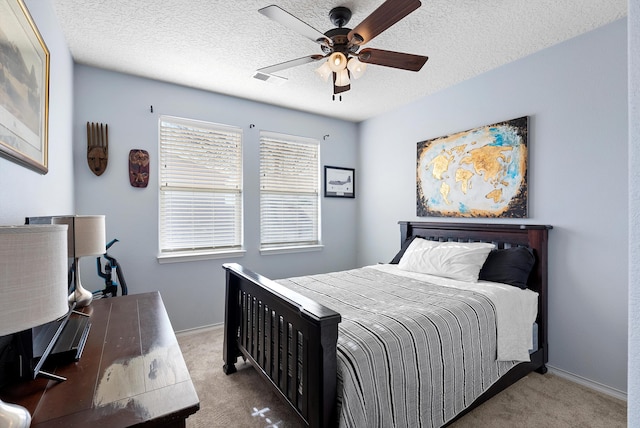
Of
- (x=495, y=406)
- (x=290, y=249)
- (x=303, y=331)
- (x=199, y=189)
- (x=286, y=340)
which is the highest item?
(x=199, y=189)

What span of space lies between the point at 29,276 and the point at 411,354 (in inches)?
60.8

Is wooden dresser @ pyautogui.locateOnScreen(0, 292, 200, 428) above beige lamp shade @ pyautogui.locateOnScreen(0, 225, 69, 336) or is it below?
below

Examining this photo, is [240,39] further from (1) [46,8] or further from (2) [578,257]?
(2) [578,257]

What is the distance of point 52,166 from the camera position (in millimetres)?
1960

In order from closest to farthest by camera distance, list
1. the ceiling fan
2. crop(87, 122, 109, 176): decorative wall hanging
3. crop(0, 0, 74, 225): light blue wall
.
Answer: crop(0, 0, 74, 225): light blue wall → the ceiling fan → crop(87, 122, 109, 176): decorative wall hanging

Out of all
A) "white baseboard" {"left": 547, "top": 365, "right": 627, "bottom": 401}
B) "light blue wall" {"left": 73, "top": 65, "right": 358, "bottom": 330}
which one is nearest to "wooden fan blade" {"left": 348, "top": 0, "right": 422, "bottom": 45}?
"light blue wall" {"left": 73, "top": 65, "right": 358, "bottom": 330}

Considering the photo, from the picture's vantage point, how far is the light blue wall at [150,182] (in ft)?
9.34

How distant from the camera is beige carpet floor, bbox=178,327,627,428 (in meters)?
1.91

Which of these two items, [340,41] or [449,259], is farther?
[449,259]

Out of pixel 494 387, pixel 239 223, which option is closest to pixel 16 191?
pixel 239 223

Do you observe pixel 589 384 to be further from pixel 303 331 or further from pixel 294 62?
pixel 294 62

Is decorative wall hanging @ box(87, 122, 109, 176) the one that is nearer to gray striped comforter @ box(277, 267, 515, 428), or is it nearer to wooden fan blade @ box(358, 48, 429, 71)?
gray striped comforter @ box(277, 267, 515, 428)

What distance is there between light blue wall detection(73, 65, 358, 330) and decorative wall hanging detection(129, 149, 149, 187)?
5 cm

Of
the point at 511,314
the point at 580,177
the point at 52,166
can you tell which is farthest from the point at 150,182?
the point at 580,177
